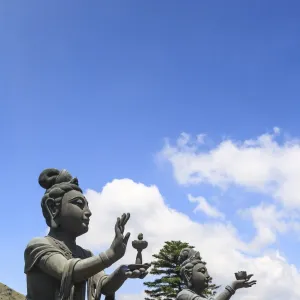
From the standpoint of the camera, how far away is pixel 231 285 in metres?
10.7

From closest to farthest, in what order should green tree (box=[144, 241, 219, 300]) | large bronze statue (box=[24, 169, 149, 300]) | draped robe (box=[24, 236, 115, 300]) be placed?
large bronze statue (box=[24, 169, 149, 300])
draped robe (box=[24, 236, 115, 300])
green tree (box=[144, 241, 219, 300])

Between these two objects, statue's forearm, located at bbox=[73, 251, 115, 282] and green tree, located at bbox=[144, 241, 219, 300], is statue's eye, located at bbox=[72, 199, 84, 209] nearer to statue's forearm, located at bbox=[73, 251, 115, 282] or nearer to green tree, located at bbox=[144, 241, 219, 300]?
statue's forearm, located at bbox=[73, 251, 115, 282]

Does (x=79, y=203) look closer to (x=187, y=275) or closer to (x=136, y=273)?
(x=136, y=273)

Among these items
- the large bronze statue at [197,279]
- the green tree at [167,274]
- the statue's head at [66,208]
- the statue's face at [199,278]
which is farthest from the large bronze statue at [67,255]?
the green tree at [167,274]

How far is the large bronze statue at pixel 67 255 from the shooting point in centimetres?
602

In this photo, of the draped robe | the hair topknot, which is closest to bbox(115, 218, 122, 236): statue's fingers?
the draped robe

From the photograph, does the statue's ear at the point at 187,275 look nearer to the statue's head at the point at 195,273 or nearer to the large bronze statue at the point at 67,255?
the statue's head at the point at 195,273

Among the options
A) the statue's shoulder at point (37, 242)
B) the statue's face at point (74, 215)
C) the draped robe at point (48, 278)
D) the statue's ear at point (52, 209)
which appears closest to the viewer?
the draped robe at point (48, 278)

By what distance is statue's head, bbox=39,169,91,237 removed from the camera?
6773mm

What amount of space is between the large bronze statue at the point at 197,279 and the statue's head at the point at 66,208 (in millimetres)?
4627

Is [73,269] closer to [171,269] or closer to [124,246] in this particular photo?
[124,246]

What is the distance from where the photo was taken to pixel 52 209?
6.93 metres

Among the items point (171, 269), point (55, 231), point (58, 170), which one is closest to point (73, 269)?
point (55, 231)

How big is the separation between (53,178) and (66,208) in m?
0.62
